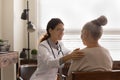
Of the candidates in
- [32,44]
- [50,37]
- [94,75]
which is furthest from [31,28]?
[94,75]

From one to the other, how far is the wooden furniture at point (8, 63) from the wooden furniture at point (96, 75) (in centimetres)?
171

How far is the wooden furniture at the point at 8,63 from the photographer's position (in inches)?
133

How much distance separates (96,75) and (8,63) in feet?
6.57

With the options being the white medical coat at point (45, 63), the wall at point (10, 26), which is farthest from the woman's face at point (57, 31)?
the wall at point (10, 26)

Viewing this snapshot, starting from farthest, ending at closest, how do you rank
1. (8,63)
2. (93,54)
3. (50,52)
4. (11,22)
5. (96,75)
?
(11,22), (8,63), (50,52), (93,54), (96,75)

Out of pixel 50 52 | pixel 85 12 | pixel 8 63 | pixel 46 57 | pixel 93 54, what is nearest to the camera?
pixel 93 54

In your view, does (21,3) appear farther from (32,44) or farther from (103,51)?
(103,51)

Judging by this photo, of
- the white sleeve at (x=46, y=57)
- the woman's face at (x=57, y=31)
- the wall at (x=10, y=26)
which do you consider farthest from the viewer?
the wall at (x=10, y=26)

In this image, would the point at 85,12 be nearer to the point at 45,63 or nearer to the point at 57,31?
the point at 57,31

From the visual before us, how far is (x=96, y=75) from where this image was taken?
6.19 feet

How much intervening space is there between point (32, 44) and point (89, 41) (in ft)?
9.00

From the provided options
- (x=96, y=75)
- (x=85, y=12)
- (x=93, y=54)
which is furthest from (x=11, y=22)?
(x=96, y=75)

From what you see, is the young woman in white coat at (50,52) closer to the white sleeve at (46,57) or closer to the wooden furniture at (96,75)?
the white sleeve at (46,57)

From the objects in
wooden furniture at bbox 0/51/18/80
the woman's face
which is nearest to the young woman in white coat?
the woman's face
